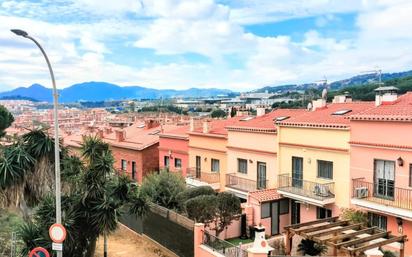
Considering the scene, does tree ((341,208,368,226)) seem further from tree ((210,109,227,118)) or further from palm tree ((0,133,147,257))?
tree ((210,109,227,118))

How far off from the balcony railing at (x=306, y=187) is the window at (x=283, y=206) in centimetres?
91

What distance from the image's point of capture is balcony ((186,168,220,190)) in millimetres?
30578

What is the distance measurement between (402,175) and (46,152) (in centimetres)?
1541

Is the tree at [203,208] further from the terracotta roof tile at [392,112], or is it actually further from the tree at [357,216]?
the terracotta roof tile at [392,112]

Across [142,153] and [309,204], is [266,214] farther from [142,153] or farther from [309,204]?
[142,153]

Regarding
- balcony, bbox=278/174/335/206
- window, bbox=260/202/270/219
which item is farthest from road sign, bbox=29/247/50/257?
balcony, bbox=278/174/335/206

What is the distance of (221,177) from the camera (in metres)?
30.8

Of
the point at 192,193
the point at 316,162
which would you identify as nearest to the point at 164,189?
the point at 192,193

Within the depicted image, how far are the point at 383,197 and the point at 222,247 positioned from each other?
7.56m

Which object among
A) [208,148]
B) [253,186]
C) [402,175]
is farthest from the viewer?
[208,148]

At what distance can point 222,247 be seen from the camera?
18797 mm

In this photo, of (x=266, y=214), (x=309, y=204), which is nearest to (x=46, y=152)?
(x=266, y=214)

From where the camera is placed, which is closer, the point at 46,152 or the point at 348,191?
the point at 46,152

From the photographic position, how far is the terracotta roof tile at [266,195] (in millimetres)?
24019
